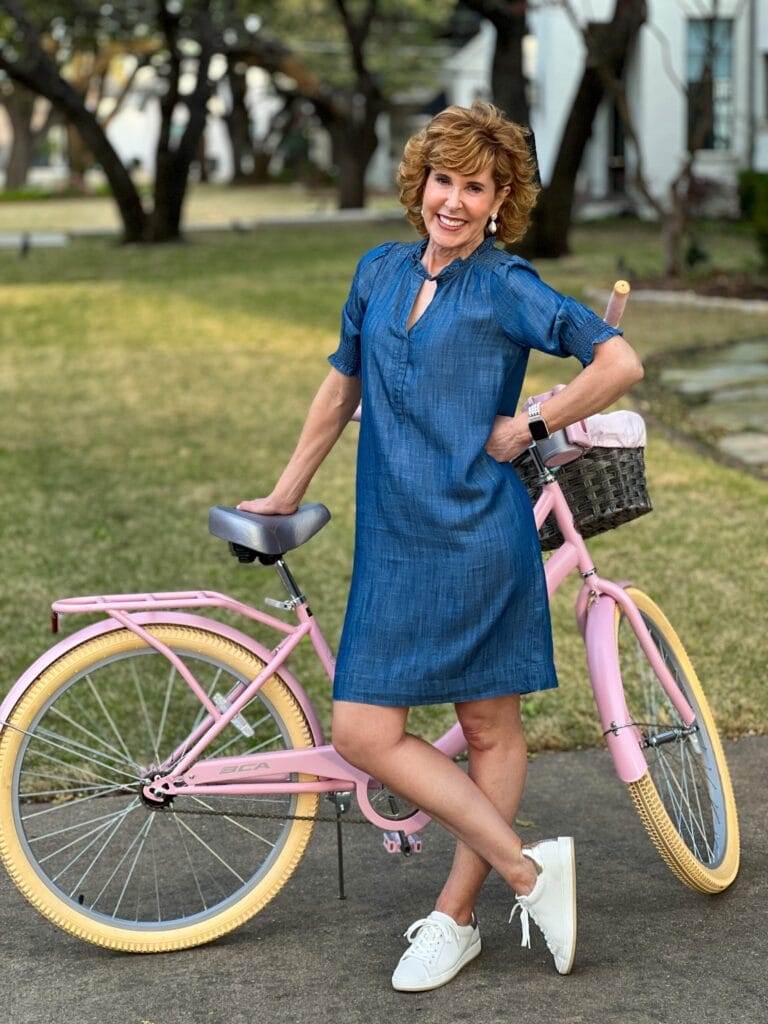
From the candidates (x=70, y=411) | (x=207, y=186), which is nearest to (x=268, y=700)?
(x=70, y=411)

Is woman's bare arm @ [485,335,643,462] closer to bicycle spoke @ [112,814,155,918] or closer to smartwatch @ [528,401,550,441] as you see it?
smartwatch @ [528,401,550,441]

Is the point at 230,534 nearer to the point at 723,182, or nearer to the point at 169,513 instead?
the point at 169,513

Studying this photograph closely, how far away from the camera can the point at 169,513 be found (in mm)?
8586

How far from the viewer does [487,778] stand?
3674 millimetres

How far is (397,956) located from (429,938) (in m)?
0.20

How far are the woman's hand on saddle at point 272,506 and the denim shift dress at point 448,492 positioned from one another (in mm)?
259

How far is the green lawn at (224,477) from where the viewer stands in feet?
20.8

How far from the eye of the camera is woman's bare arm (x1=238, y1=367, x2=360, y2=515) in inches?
148

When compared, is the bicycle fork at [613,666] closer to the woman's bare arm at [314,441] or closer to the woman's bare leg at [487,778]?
the woman's bare leg at [487,778]

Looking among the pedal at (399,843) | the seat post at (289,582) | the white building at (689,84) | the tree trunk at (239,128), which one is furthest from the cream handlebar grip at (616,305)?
the tree trunk at (239,128)

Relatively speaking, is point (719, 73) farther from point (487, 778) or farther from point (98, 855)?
point (487, 778)

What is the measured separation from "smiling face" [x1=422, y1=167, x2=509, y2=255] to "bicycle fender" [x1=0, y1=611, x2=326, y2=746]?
3.07 ft

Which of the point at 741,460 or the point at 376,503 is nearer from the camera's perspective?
the point at 376,503

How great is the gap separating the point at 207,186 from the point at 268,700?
5731 cm
